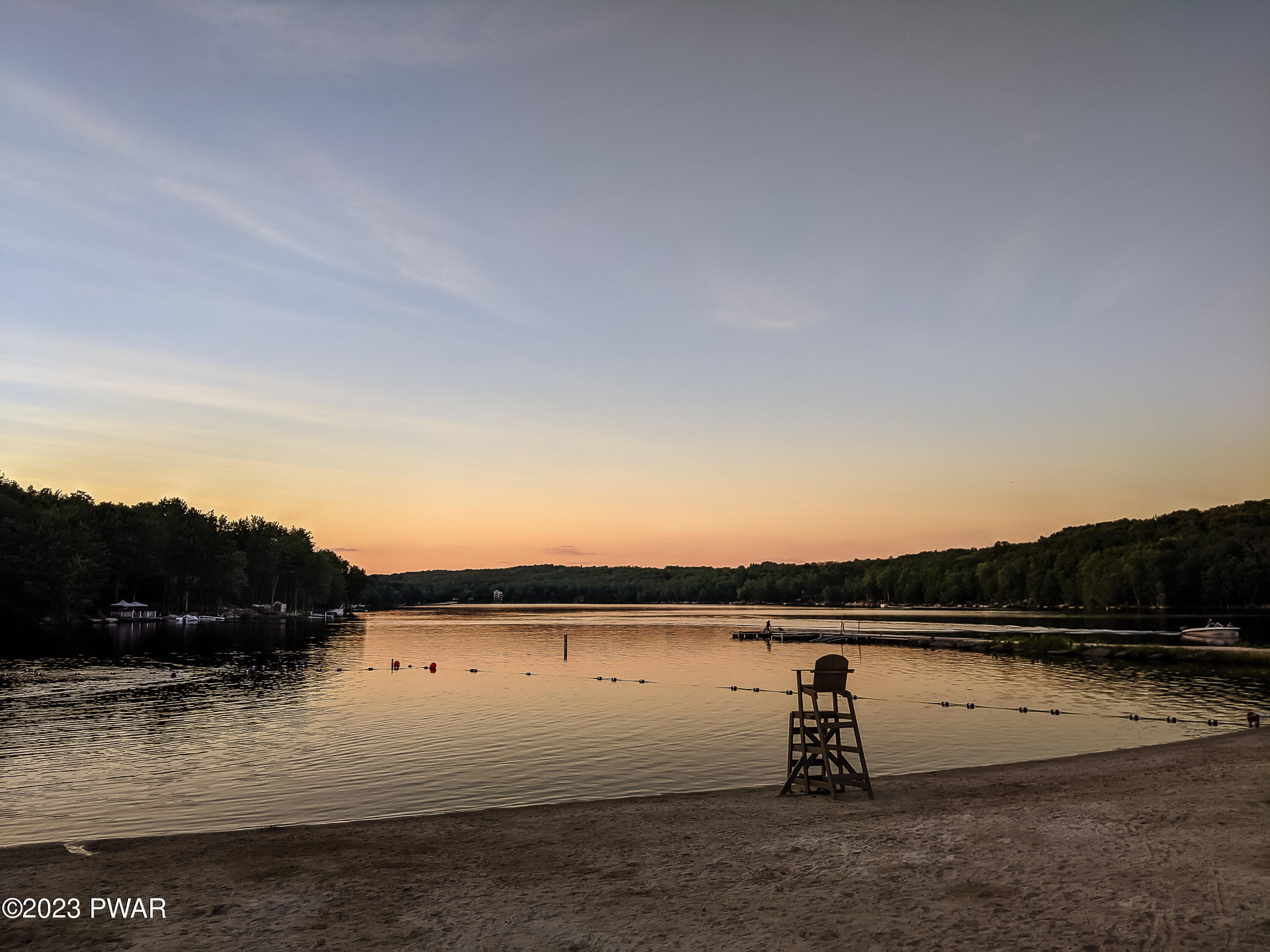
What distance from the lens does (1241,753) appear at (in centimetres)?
2216

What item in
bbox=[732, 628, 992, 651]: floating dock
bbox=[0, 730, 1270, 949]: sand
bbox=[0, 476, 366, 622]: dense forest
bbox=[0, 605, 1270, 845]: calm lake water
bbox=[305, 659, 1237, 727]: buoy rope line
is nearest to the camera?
bbox=[0, 730, 1270, 949]: sand

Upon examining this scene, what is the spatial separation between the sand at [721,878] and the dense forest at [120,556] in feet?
401

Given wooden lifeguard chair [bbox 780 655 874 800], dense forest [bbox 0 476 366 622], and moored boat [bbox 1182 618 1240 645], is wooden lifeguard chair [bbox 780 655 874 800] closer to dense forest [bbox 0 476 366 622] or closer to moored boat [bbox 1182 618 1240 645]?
moored boat [bbox 1182 618 1240 645]

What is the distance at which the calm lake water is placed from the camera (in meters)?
21.6

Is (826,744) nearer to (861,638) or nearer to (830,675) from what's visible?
(830,675)

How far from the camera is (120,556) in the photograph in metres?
138

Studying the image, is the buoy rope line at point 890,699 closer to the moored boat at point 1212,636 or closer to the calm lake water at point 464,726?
the calm lake water at point 464,726

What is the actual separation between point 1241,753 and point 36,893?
27.3 m

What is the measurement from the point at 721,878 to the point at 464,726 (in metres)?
25.9

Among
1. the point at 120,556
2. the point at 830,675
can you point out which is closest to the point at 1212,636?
the point at 830,675

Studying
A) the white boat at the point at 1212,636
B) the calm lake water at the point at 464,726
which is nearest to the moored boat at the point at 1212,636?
the white boat at the point at 1212,636

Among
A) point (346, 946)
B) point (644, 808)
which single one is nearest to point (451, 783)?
point (644, 808)

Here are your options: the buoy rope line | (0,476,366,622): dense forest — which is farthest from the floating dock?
(0,476,366,622): dense forest

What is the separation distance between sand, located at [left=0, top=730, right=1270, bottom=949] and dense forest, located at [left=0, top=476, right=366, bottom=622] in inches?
4815
